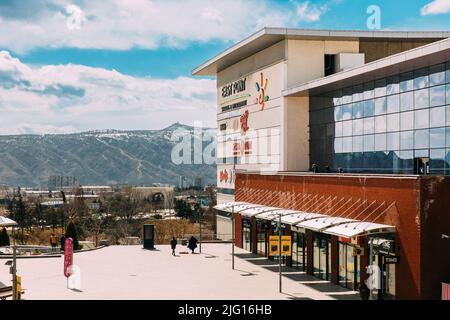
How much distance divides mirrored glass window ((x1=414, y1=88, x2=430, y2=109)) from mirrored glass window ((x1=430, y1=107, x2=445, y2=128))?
0.68 metres

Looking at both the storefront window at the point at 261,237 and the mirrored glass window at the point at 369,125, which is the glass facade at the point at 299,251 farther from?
the mirrored glass window at the point at 369,125

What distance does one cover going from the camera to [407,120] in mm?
36531

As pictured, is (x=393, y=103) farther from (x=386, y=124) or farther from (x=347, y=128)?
(x=347, y=128)

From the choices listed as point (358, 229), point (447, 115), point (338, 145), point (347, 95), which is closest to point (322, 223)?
point (358, 229)

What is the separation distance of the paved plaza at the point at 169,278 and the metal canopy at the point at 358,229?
11.4 feet

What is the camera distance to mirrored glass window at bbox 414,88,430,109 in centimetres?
3440

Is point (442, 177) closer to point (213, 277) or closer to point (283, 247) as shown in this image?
point (283, 247)

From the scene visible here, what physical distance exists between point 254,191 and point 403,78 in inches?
721

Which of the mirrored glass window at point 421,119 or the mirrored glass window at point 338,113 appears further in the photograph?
the mirrored glass window at point 338,113

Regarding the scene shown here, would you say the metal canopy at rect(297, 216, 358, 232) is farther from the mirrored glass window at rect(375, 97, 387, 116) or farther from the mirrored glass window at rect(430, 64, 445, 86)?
the mirrored glass window at rect(375, 97, 387, 116)

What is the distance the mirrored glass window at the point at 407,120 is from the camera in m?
36.1

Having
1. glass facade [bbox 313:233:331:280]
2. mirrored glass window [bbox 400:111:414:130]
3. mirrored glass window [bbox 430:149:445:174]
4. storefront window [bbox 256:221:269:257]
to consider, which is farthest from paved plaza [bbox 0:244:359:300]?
mirrored glass window [bbox 400:111:414:130]

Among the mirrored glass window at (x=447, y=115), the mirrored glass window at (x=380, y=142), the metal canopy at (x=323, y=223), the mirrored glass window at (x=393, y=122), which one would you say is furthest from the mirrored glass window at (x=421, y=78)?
the metal canopy at (x=323, y=223)

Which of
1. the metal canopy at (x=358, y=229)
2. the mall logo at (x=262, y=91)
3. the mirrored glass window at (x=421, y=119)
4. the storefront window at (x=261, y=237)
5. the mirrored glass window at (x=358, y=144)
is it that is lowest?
the storefront window at (x=261, y=237)
